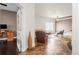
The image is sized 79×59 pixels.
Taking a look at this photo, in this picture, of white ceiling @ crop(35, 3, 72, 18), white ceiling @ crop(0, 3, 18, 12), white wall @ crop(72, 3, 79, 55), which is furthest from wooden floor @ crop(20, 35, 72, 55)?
white ceiling @ crop(0, 3, 18, 12)

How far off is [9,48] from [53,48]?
0.59 meters

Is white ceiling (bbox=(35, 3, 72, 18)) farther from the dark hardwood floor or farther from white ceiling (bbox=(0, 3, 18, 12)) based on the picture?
the dark hardwood floor

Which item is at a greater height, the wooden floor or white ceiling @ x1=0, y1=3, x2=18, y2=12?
white ceiling @ x1=0, y1=3, x2=18, y2=12

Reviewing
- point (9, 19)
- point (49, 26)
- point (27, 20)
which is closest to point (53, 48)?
point (49, 26)

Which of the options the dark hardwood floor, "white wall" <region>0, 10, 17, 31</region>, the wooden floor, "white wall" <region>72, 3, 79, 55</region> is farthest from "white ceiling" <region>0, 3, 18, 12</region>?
"white wall" <region>72, 3, 79, 55</region>

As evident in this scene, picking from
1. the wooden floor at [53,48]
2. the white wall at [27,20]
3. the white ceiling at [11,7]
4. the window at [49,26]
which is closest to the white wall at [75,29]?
the wooden floor at [53,48]

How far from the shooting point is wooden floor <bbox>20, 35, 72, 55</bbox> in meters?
1.33

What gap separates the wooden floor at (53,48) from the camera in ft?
4.35

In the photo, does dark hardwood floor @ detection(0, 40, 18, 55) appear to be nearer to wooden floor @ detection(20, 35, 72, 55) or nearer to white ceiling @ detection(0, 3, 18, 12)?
wooden floor @ detection(20, 35, 72, 55)

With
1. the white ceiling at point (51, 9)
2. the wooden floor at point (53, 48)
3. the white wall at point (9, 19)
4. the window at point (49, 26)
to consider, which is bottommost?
the wooden floor at point (53, 48)

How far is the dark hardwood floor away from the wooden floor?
0.45 feet

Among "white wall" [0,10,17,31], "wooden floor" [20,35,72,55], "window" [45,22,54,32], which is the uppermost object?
"white wall" [0,10,17,31]

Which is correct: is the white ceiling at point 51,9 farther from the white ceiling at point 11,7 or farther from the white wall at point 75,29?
the white ceiling at point 11,7

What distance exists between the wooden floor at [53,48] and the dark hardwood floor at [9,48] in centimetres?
14
